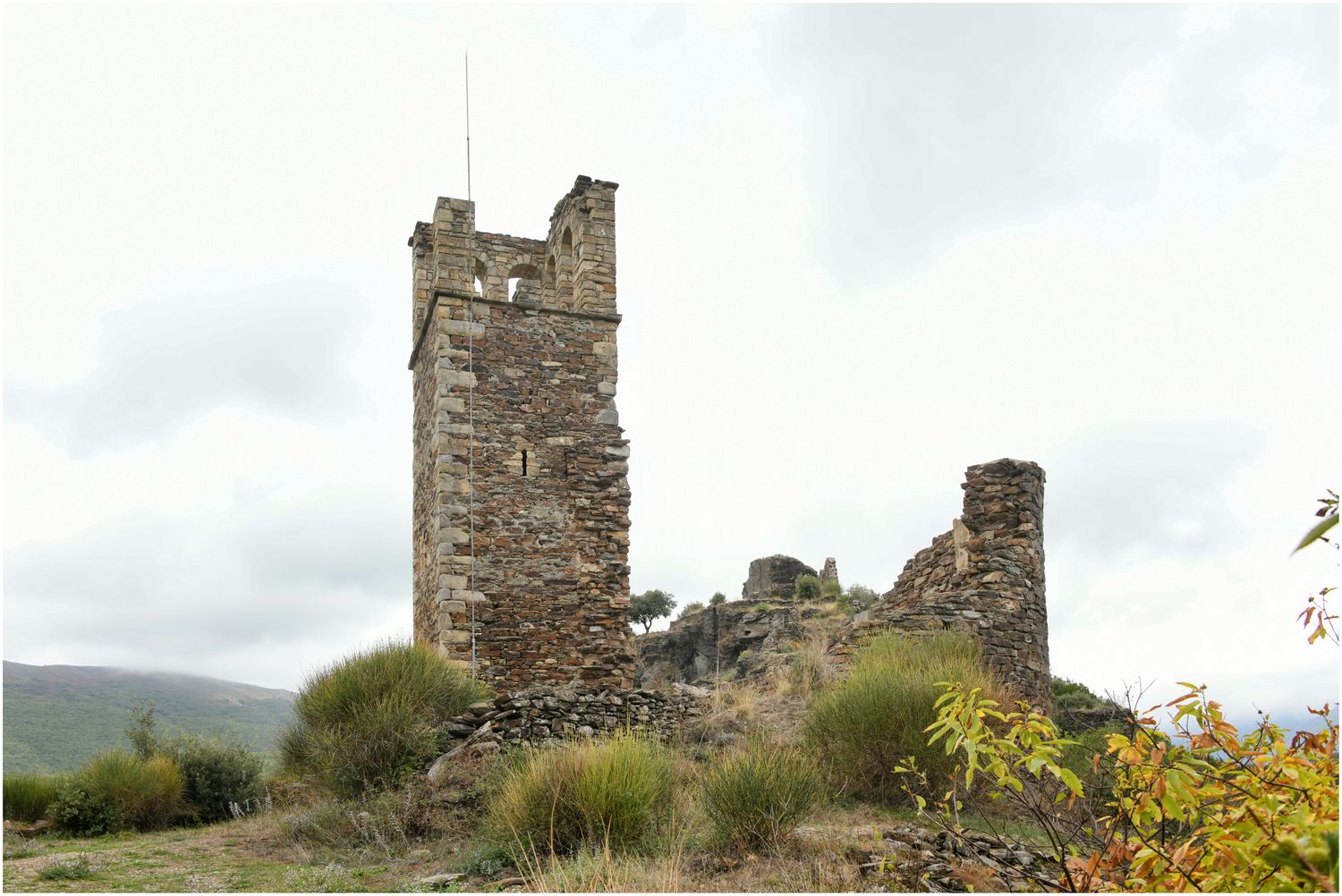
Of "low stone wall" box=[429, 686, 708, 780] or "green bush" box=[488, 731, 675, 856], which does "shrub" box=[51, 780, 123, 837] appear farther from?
"green bush" box=[488, 731, 675, 856]

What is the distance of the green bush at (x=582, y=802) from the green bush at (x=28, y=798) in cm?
731

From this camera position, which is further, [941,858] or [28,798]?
[28,798]

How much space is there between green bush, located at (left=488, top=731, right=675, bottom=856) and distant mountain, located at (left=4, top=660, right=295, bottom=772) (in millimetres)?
6173

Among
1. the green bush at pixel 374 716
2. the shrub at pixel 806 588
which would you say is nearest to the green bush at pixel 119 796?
the green bush at pixel 374 716

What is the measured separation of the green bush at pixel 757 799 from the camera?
7.55 m

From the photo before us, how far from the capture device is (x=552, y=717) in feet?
37.5

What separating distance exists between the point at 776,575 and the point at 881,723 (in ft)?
66.3

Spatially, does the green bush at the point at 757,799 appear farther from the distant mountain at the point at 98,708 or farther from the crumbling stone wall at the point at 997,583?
the distant mountain at the point at 98,708

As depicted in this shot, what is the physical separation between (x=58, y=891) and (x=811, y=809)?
18.7 ft

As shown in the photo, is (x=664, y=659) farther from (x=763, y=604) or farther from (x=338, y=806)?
(x=338, y=806)

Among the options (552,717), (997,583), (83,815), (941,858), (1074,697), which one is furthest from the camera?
(1074,697)

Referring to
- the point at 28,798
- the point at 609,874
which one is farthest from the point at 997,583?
the point at 28,798

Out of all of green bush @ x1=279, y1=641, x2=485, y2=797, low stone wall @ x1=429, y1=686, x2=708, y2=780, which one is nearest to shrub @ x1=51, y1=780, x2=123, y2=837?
green bush @ x1=279, y1=641, x2=485, y2=797

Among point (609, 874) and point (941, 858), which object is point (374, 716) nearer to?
point (609, 874)
